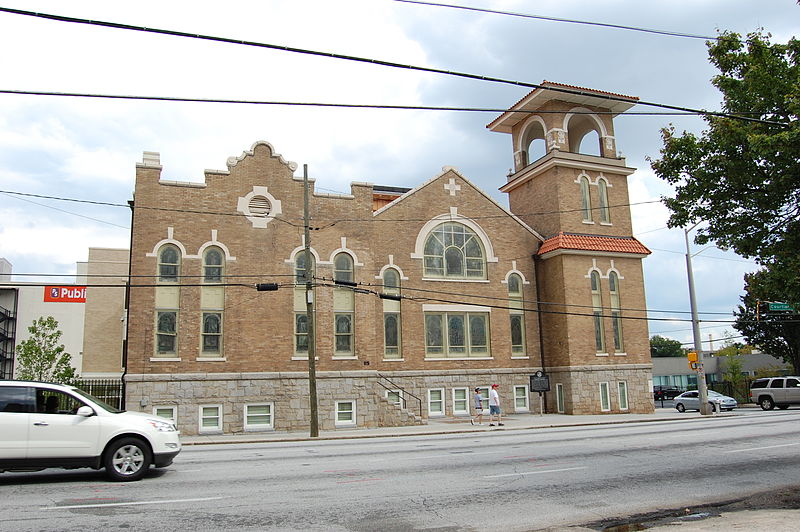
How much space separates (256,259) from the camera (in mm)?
26016

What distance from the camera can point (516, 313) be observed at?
31.2 meters

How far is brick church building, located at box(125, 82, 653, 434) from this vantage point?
81.6 ft

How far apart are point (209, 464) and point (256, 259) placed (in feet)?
43.3

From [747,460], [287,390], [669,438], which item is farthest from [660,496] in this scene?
[287,390]

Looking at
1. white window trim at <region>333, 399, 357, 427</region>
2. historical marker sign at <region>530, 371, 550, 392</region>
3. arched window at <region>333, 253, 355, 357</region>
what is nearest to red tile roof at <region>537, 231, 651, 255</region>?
historical marker sign at <region>530, 371, 550, 392</region>

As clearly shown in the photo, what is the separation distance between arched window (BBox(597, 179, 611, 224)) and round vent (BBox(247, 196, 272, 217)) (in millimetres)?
16554

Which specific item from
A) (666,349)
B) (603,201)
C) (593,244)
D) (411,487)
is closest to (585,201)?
(603,201)

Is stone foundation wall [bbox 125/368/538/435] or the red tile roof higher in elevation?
the red tile roof

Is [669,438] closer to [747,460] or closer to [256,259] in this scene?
[747,460]

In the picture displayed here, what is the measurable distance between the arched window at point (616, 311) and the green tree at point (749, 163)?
18.5 metres

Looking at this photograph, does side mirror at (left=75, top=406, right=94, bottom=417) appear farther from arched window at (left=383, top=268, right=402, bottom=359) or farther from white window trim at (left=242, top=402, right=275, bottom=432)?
arched window at (left=383, top=268, right=402, bottom=359)

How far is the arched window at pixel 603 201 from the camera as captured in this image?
3225 centimetres

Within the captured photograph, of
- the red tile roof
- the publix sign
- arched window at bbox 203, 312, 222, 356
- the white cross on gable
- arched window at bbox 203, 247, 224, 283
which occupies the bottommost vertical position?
arched window at bbox 203, 312, 222, 356

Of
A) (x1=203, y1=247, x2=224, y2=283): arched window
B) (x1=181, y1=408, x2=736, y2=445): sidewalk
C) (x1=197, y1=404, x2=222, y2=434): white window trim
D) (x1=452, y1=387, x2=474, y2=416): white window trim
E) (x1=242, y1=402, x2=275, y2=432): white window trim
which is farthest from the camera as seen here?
(x1=452, y1=387, x2=474, y2=416): white window trim
